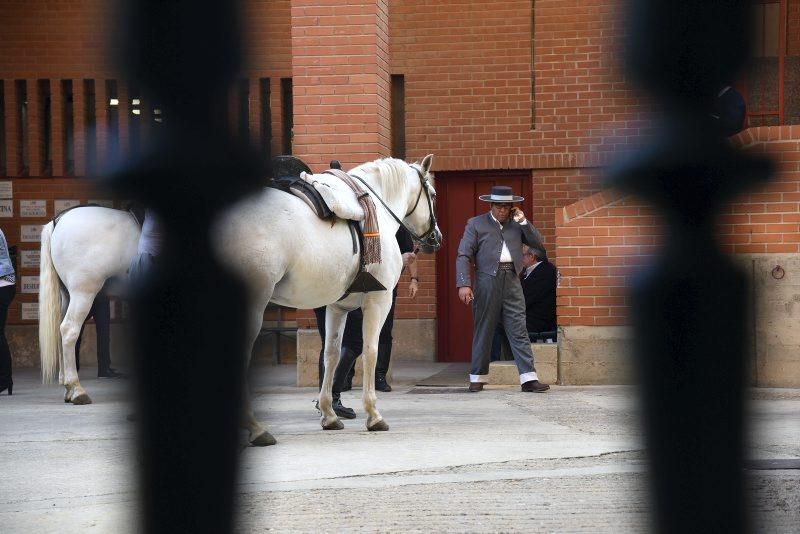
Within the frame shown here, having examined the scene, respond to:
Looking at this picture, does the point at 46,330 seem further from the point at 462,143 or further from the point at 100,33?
the point at 100,33

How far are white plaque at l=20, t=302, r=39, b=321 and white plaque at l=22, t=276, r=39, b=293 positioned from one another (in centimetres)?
16

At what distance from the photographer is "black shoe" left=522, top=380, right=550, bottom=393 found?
974 centimetres

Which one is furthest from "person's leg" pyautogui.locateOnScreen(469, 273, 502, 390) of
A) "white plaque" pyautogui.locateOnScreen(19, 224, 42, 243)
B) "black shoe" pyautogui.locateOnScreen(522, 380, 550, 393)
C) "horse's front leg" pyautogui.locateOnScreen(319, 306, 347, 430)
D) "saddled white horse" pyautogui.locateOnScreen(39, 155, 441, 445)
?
"white plaque" pyautogui.locateOnScreen(19, 224, 42, 243)

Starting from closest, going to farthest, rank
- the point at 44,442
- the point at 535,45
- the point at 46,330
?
the point at 535,45, the point at 44,442, the point at 46,330

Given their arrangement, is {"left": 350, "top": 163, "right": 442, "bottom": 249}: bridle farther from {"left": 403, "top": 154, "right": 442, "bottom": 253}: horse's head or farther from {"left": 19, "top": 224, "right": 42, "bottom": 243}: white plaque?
{"left": 19, "top": 224, "right": 42, "bottom": 243}: white plaque

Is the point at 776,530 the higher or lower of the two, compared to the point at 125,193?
lower

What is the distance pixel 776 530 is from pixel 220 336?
288mm

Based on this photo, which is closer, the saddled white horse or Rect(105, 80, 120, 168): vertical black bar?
Rect(105, 80, 120, 168): vertical black bar

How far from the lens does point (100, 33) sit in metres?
0.54

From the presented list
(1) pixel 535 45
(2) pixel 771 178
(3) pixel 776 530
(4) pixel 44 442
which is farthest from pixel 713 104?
(4) pixel 44 442

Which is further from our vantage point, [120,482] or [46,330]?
[46,330]

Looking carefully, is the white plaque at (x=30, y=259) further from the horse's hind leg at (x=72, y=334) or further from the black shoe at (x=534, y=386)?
the black shoe at (x=534, y=386)

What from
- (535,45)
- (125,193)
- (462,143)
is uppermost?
(462,143)

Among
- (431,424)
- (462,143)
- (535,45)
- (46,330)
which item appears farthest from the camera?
(462,143)
